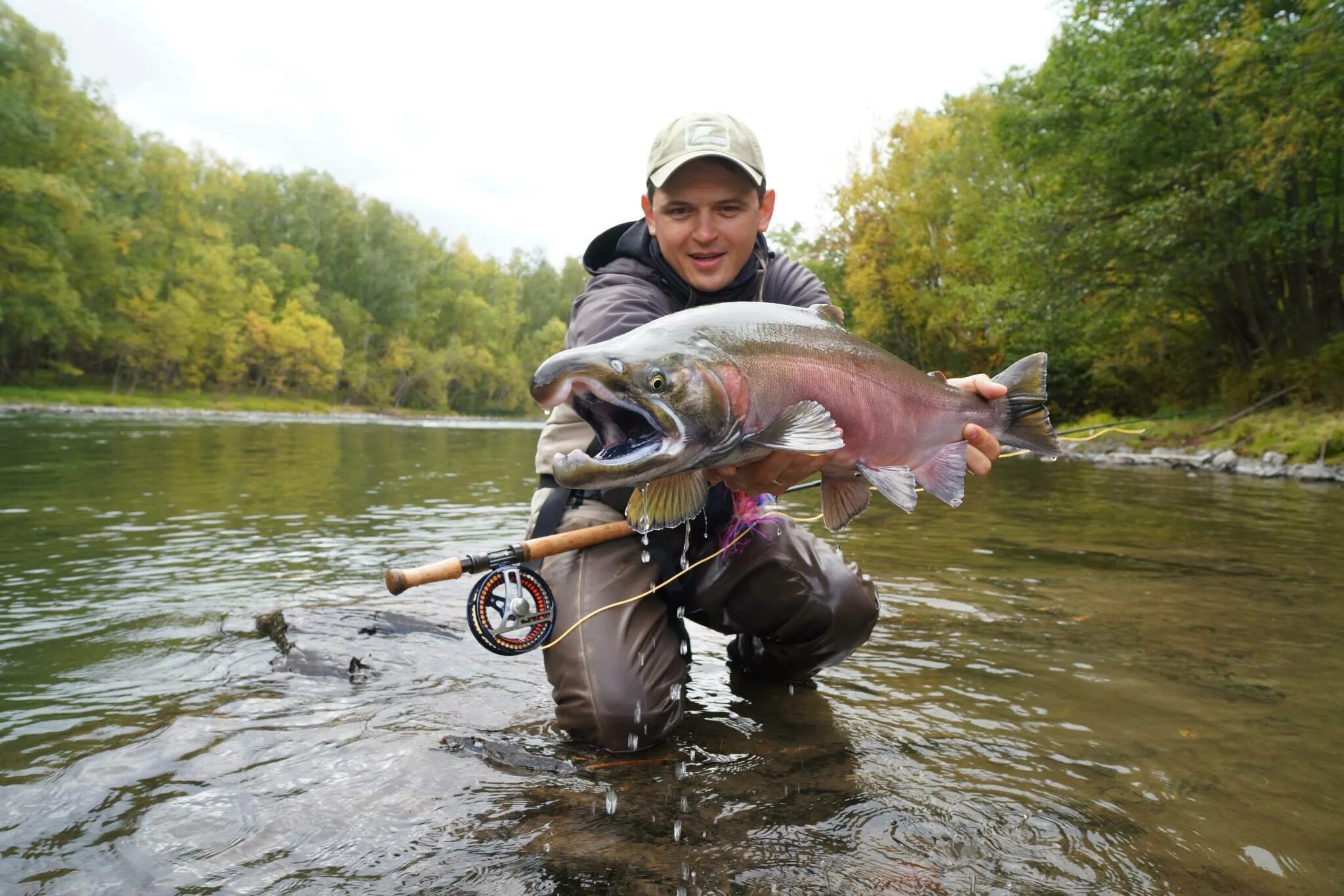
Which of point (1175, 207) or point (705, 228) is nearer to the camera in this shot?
point (705, 228)

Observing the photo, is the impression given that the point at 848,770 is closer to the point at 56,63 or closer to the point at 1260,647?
the point at 1260,647

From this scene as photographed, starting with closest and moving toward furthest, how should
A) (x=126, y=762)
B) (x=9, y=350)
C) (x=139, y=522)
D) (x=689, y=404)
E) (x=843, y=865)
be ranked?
(x=689, y=404) → (x=843, y=865) → (x=126, y=762) → (x=139, y=522) → (x=9, y=350)

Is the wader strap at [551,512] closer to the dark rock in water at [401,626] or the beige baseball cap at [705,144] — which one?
→ the beige baseball cap at [705,144]

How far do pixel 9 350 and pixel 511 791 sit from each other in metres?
58.0

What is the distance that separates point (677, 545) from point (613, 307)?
101cm

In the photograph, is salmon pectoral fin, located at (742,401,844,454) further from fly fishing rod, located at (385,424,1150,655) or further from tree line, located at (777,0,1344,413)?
tree line, located at (777,0,1344,413)

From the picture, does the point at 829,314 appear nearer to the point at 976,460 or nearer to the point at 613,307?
the point at 613,307

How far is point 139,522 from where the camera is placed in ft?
29.1

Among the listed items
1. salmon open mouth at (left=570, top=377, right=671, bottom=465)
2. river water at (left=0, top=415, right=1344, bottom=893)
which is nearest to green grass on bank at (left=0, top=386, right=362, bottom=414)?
river water at (left=0, top=415, right=1344, bottom=893)

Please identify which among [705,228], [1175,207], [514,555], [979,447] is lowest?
[514,555]

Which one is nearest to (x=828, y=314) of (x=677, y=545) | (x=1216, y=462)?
(x=677, y=545)

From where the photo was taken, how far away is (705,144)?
3.16m

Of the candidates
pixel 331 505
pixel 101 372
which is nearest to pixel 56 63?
pixel 101 372

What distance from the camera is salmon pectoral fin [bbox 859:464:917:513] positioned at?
2.71 metres
